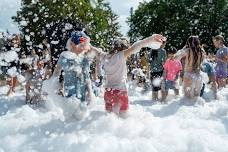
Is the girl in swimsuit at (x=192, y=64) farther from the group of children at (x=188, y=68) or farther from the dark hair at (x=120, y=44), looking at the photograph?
the dark hair at (x=120, y=44)

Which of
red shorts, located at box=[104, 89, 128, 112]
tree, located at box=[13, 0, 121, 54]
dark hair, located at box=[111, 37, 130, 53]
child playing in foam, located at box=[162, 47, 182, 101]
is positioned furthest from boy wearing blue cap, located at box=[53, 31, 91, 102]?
tree, located at box=[13, 0, 121, 54]

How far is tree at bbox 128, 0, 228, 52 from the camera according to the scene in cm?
5447

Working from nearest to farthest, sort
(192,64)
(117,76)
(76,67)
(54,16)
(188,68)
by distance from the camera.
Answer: (76,67) < (117,76) < (192,64) < (188,68) < (54,16)

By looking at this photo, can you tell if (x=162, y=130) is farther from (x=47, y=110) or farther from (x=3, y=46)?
(x=3, y=46)

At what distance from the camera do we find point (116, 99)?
8328 mm

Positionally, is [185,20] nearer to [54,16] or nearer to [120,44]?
[54,16]

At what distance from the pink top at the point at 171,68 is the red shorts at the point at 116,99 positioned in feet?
12.4

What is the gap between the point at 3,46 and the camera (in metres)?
13.8

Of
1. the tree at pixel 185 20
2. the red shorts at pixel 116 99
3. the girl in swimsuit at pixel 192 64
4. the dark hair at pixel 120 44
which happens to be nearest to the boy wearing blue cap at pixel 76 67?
the red shorts at pixel 116 99

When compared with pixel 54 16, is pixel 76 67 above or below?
below

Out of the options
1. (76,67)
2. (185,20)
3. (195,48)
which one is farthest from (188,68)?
(185,20)

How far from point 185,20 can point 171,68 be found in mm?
44277

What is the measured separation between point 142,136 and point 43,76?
5289mm

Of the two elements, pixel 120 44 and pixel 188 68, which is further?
pixel 188 68
